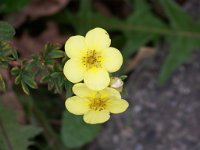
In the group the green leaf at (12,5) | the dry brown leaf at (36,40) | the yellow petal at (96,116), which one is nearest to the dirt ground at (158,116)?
the dry brown leaf at (36,40)

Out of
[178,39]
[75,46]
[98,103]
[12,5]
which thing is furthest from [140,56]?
[75,46]

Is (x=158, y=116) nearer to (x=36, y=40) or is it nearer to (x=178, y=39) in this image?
(x=178, y=39)

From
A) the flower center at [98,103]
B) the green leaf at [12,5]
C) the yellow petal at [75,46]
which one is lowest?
the flower center at [98,103]

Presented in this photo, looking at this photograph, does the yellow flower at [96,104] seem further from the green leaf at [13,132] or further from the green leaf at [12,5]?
the green leaf at [12,5]

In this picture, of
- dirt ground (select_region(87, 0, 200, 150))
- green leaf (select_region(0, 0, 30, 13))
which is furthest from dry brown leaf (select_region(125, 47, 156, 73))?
green leaf (select_region(0, 0, 30, 13))

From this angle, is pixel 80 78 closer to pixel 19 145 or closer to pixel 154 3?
pixel 19 145

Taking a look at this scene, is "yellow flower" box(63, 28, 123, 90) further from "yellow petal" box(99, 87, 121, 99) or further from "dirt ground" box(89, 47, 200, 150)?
"dirt ground" box(89, 47, 200, 150)

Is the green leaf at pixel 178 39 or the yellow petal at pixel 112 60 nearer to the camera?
the yellow petal at pixel 112 60
